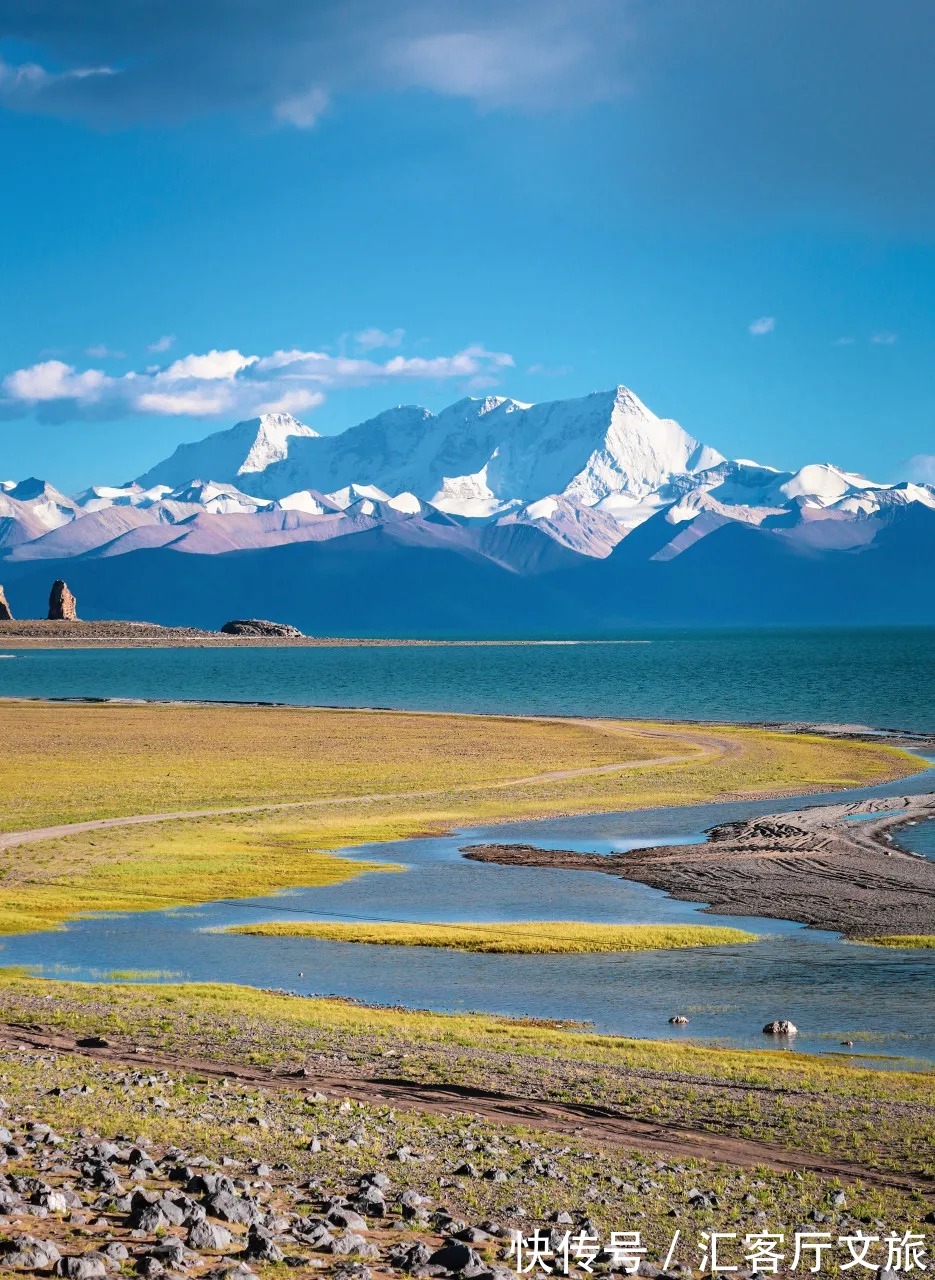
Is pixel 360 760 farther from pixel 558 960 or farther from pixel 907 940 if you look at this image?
pixel 907 940

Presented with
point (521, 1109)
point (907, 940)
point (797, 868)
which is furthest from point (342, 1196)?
point (797, 868)

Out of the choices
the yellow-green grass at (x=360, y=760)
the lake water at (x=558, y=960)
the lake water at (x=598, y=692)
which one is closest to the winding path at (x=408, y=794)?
the yellow-green grass at (x=360, y=760)

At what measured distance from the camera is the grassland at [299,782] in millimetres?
45500

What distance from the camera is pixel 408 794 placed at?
224 feet

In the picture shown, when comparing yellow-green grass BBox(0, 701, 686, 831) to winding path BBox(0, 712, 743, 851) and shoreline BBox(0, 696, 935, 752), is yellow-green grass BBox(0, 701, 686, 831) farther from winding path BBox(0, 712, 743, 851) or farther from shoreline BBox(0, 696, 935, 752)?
shoreline BBox(0, 696, 935, 752)

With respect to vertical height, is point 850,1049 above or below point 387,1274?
below

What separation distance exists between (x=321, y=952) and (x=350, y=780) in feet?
128

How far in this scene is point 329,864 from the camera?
4844cm

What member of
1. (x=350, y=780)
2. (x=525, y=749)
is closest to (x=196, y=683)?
(x=525, y=749)

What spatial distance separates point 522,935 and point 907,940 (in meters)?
10.0

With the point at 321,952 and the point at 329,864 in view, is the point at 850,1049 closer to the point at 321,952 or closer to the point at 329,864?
the point at 321,952

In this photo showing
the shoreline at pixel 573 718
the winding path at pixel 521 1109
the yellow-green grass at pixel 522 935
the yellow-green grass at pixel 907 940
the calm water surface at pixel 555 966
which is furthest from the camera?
the shoreline at pixel 573 718

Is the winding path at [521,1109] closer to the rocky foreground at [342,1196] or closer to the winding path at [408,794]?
the rocky foreground at [342,1196]

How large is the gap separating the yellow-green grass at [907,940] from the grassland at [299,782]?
18.4 m
